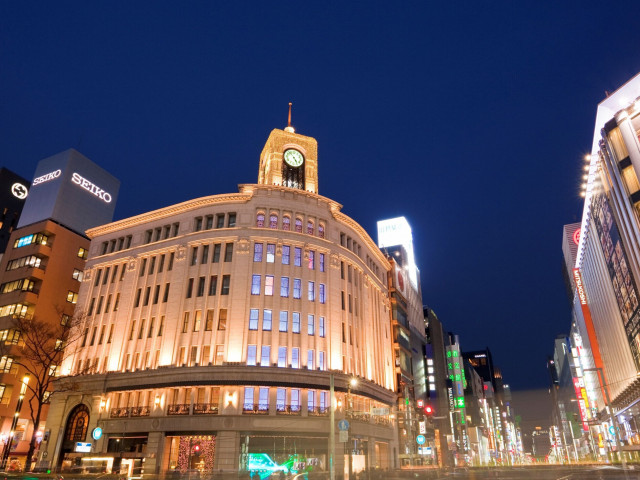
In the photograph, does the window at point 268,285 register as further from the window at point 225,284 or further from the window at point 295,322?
A: the window at point 225,284

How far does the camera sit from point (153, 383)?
1716 inches

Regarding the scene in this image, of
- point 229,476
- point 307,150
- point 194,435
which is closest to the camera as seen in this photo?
point 229,476

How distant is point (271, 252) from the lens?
49781 mm

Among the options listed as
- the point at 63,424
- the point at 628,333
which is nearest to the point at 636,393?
the point at 628,333

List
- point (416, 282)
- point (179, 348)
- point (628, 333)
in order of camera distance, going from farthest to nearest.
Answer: point (416, 282) → point (628, 333) → point (179, 348)

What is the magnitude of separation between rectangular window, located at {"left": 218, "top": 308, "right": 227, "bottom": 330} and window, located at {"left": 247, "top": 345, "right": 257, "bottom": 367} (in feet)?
11.2

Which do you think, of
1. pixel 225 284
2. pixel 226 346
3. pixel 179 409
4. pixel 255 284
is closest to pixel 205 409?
pixel 179 409

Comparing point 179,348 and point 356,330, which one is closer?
point 179,348

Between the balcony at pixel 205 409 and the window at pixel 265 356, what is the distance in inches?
228

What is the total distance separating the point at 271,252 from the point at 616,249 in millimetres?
41544

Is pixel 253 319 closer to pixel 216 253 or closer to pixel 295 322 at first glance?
pixel 295 322

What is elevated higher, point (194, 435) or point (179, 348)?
point (179, 348)

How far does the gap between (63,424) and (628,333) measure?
230 ft

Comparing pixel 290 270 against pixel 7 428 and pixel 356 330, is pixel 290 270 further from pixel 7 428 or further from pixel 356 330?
pixel 7 428
